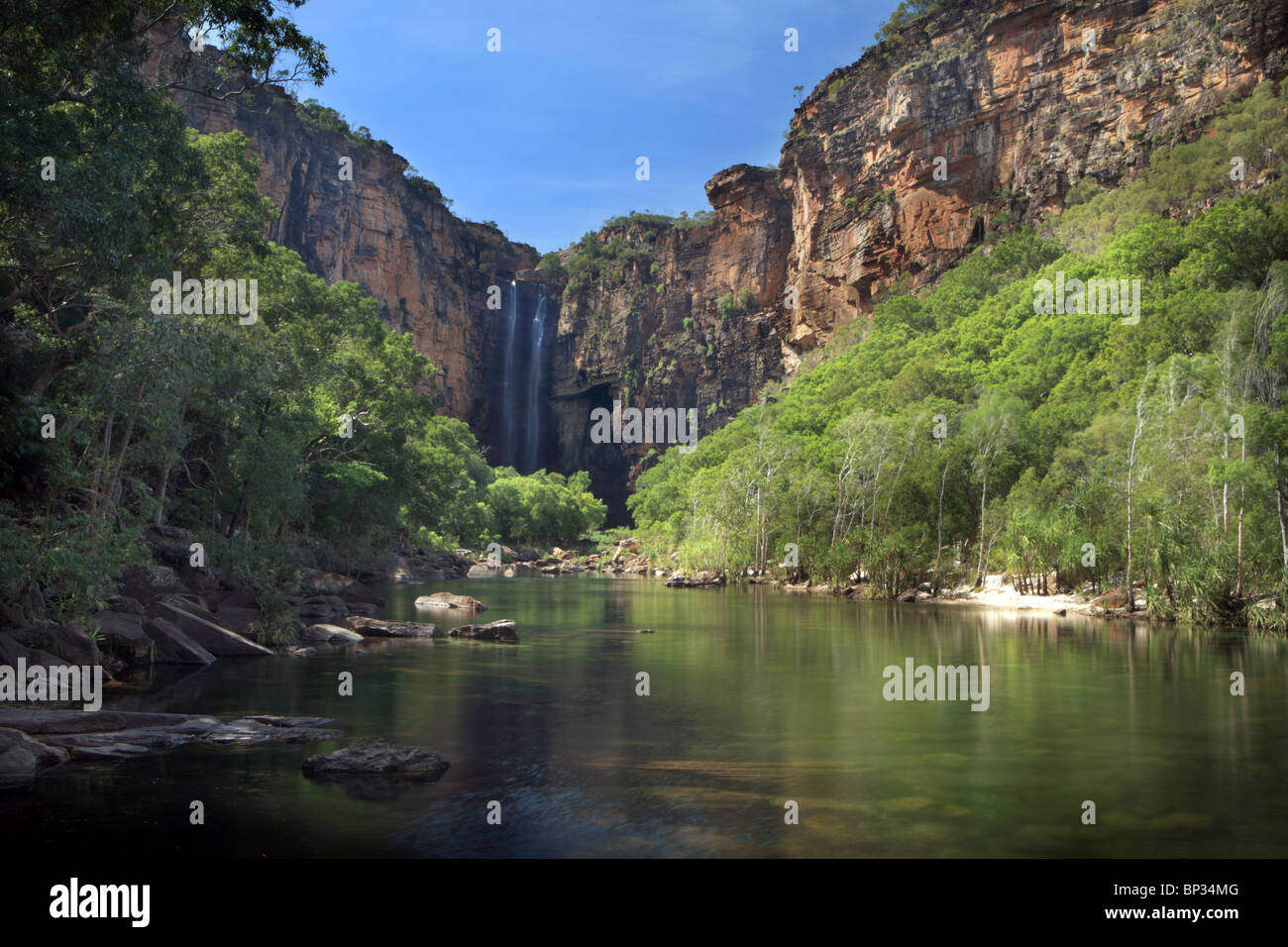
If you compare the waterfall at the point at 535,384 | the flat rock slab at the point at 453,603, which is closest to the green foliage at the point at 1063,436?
the flat rock slab at the point at 453,603

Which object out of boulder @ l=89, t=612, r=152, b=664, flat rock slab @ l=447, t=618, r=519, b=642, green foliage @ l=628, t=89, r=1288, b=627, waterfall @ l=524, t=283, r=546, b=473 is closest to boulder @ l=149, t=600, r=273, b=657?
boulder @ l=89, t=612, r=152, b=664

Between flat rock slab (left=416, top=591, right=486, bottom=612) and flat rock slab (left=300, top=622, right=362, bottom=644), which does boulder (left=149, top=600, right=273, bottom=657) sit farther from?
flat rock slab (left=416, top=591, right=486, bottom=612)

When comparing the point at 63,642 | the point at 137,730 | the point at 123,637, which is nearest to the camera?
the point at 137,730

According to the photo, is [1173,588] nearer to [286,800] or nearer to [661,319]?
[286,800]

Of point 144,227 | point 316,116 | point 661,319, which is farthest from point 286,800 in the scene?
point 661,319

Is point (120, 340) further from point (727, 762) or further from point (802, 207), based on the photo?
point (802, 207)

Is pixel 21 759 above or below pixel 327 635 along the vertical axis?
above

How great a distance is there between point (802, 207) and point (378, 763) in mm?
97559

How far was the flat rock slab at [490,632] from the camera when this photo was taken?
77.7 ft

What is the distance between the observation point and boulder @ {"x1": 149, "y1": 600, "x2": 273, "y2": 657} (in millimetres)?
19250

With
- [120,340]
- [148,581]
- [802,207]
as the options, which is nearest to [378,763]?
[120,340]

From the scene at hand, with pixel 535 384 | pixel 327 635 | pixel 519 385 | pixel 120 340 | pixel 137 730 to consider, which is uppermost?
pixel 535 384

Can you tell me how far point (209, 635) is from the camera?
19469mm
